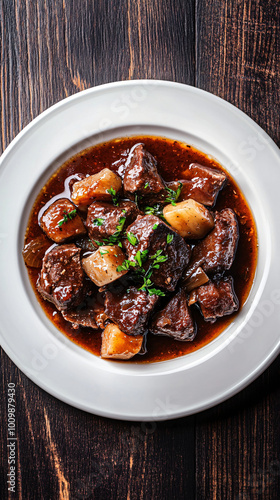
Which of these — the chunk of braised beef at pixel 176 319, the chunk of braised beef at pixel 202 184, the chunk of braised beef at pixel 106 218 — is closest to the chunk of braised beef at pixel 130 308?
the chunk of braised beef at pixel 176 319

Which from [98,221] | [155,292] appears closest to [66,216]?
[98,221]

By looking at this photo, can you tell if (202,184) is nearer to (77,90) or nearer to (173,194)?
(173,194)

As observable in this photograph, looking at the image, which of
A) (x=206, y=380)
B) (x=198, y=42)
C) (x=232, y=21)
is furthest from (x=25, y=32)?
(x=206, y=380)

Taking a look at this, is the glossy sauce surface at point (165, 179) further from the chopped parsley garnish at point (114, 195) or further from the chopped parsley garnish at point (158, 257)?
the chopped parsley garnish at point (158, 257)

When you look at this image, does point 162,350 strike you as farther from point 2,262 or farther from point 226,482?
point 2,262

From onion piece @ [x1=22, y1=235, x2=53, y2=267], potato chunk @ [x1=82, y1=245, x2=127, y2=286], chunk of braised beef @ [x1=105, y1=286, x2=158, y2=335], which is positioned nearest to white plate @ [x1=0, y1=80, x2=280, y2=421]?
onion piece @ [x1=22, y1=235, x2=53, y2=267]

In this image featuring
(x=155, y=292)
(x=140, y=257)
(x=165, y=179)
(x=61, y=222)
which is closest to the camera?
(x=140, y=257)
